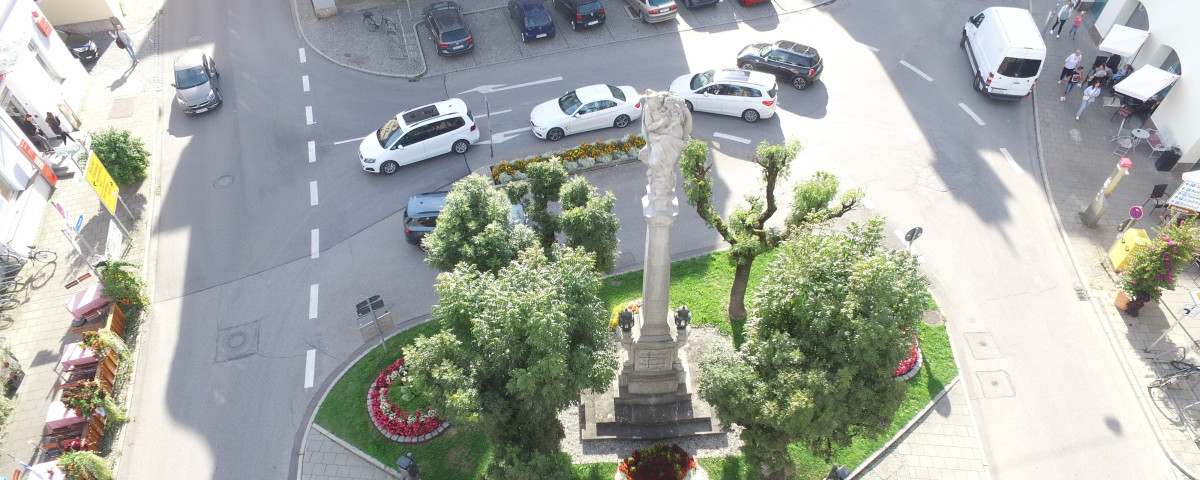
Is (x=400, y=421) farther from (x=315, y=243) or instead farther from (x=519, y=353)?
(x=315, y=243)

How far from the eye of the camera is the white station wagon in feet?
75.5

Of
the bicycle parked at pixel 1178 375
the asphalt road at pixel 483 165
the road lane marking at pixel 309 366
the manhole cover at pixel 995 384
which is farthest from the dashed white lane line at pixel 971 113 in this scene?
the road lane marking at pixel 309 366

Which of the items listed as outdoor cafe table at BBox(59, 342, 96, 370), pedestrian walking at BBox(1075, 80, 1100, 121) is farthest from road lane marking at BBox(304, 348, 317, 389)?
pedestrian walking at BBox(1075, 80, 1100, 121)

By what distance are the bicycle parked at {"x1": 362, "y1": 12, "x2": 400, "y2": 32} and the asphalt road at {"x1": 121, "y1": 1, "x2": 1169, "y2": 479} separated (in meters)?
3.23

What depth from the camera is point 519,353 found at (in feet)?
40.1

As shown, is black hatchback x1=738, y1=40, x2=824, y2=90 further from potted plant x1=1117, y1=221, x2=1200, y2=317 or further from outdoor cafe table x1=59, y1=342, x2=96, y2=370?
outdoor cafe table x1=59, y1=342, x2=96, y2=370

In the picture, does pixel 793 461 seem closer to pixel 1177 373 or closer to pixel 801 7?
pixel 1177 373

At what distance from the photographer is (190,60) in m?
26.2

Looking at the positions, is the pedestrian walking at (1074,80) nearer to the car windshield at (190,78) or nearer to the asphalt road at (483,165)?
the asphalt road at (483,165)

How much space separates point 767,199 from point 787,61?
12.5 metres

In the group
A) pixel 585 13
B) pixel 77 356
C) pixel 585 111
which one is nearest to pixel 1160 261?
pixel 585 111

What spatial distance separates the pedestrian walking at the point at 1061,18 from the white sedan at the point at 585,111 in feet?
61.6

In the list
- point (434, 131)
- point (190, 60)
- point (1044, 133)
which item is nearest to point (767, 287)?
point (434, 131)

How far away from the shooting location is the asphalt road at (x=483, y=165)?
17.0 meters
